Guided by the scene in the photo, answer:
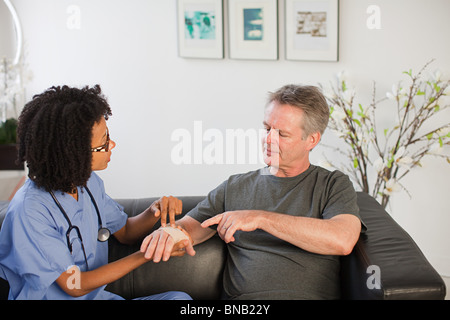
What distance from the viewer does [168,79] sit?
10.8 ft

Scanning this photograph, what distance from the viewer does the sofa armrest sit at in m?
1.42

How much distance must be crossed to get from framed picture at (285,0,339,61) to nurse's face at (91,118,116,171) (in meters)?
1.70

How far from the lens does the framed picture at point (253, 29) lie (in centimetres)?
304

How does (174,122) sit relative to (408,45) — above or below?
below

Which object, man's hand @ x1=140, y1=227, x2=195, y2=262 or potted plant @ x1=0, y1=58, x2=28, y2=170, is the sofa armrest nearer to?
man's hand @ x1=140, y1=227, x2=195, y2=262

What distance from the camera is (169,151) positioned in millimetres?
3354

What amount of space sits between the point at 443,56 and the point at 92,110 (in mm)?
2071

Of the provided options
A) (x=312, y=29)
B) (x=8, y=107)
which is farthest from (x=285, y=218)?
(x=8, y=107)

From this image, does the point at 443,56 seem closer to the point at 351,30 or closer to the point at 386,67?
the point at 386,67

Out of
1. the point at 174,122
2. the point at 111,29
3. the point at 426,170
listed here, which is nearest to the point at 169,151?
the point at 174,122

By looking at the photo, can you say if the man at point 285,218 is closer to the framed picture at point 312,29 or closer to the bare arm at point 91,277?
the bare arm at point 91,277

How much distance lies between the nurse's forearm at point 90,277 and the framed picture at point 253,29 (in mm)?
1854

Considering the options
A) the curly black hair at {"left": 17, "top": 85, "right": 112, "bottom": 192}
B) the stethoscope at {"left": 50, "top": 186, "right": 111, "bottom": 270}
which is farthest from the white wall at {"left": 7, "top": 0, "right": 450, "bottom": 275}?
the curly black hair at {"left": 17, "top": 85, "right": 112, "bottom": 192}

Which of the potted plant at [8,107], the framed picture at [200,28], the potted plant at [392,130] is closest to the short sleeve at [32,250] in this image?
the potted plant at [392,130]
